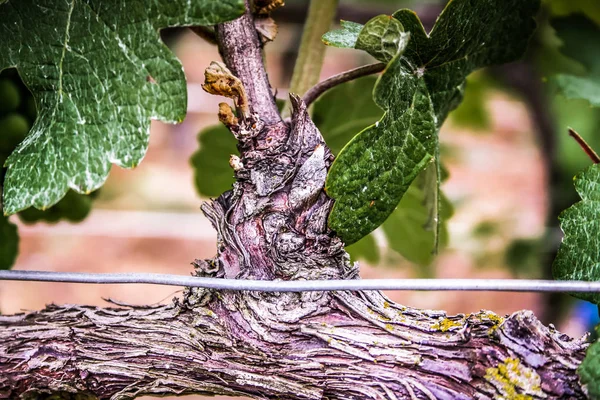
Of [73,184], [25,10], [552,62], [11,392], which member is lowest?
[11,392]

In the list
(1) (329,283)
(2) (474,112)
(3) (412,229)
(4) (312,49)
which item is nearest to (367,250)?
(3) (412,229)

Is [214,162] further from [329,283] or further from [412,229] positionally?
[329,283]

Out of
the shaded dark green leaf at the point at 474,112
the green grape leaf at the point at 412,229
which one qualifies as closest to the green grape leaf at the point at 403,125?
the green grape leaf at the point at 412,229

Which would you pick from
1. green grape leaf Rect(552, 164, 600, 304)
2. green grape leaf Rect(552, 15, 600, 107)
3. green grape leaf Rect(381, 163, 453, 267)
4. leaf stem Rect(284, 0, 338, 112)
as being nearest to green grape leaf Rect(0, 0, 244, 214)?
leaf stem Rect(284, 0, 338, 112)

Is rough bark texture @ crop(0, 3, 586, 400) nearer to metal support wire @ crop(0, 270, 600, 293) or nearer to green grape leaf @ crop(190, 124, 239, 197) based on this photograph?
metal support wire @ crop(0, 270, 600, 293)

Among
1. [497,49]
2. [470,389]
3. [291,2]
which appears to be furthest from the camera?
[291,2]

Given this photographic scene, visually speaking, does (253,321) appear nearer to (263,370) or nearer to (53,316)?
(263,370)

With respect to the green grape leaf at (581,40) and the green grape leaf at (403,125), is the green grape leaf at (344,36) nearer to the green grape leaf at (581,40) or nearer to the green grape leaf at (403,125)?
the green grape leaf at (403,125)

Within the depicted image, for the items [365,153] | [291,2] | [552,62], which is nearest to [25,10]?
[365,153]

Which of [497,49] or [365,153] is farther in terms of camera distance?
[497,49]
